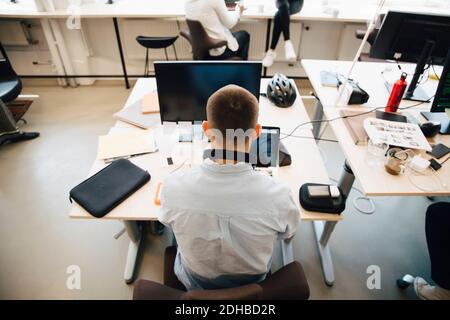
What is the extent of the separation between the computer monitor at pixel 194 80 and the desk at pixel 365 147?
0.55 meters

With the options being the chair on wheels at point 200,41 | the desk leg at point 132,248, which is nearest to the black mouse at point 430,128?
the desk leg at point 132,248

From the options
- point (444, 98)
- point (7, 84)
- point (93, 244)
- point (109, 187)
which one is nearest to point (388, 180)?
point (444, 98)

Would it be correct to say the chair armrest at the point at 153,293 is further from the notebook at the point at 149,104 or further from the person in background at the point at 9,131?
the person in background at the point at 9,131

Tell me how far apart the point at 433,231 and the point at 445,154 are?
0.38 meters

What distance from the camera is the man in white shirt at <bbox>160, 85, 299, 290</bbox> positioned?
31.5 inches

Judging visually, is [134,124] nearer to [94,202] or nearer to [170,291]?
[94,202]

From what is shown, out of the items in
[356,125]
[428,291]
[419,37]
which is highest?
[419,37]

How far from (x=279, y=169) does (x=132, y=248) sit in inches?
41.5

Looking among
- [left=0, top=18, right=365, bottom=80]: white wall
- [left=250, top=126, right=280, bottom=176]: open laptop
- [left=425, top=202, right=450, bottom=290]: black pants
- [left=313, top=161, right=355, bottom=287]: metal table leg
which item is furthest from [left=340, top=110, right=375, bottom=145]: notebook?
[left=0, top=18, right=365, bottom=80]: white wall

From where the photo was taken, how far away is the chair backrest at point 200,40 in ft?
8.41

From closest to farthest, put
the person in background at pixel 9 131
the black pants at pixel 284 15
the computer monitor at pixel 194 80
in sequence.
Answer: the computer monitor at pixel 194 80 < the person in background at pixel 9 131 < the black pants at pixel 284 15

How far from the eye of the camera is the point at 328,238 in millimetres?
1755

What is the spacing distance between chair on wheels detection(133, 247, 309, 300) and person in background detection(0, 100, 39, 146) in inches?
97.6

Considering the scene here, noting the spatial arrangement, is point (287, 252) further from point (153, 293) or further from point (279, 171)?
point (153, 293)
